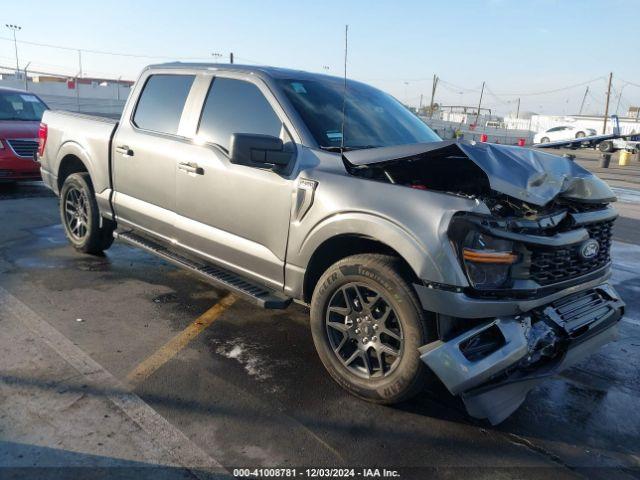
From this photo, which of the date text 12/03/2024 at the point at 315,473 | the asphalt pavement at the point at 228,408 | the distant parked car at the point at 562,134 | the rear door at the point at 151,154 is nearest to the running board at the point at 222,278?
the rear door at the point at 151,154

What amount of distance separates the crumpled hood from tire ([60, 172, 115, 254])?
329 cm

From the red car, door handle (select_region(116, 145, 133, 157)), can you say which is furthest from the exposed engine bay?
the red car

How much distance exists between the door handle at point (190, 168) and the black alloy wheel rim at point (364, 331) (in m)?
1.56

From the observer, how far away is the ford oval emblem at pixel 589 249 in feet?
10.6

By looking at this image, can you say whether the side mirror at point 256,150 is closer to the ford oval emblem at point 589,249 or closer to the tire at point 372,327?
the tire at point 372,327

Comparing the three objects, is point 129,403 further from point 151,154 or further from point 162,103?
point 162,103

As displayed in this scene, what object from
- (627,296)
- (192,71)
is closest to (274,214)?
(192,71)

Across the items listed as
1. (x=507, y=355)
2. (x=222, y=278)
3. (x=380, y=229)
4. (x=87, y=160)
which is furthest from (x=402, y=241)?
(x=87, y=160)

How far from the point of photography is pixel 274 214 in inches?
147

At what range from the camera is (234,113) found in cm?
421

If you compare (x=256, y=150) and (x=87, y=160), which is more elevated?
(x=256, y=150)

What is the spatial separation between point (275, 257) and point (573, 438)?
213 centimetres

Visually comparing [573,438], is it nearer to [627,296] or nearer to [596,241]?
[596,241]

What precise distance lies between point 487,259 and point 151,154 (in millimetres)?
3129
